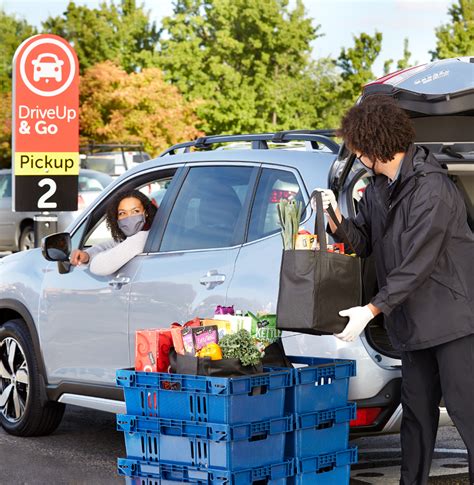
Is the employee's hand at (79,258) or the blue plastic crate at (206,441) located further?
the employee's hand at (79,258)

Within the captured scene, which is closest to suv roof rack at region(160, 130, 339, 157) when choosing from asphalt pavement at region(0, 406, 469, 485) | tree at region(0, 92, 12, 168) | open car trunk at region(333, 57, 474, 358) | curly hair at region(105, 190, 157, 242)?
open car trunk at region(333, 57, 474, 358)

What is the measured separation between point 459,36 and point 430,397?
5049 cm

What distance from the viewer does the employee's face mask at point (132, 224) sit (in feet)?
22.9

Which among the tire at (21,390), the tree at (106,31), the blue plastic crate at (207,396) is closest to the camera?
the blue plastic crate at (207,396)

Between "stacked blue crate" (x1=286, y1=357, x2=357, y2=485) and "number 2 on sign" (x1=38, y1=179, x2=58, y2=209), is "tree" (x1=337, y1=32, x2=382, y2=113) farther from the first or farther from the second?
"stacked blue crate" (x1=286, y1=357, x2=357, y2=485)

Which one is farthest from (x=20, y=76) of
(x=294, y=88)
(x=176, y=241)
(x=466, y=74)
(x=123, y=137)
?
(x=294, y=88)

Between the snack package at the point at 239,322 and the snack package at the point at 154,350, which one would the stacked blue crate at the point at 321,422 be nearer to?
the snack package at the point at 239,322

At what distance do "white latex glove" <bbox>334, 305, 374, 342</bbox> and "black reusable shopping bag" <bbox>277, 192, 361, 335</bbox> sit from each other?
0.17 feet

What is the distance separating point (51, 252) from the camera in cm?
730

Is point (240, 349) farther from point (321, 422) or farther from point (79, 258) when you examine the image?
point (79, 258)

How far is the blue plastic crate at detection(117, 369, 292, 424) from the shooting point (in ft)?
15.7

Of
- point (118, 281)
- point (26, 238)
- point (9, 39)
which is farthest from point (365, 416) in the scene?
point (9, 39)

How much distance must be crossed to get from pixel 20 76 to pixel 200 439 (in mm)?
5843

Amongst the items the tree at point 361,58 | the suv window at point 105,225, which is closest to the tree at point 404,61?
the tree at point 361,58
